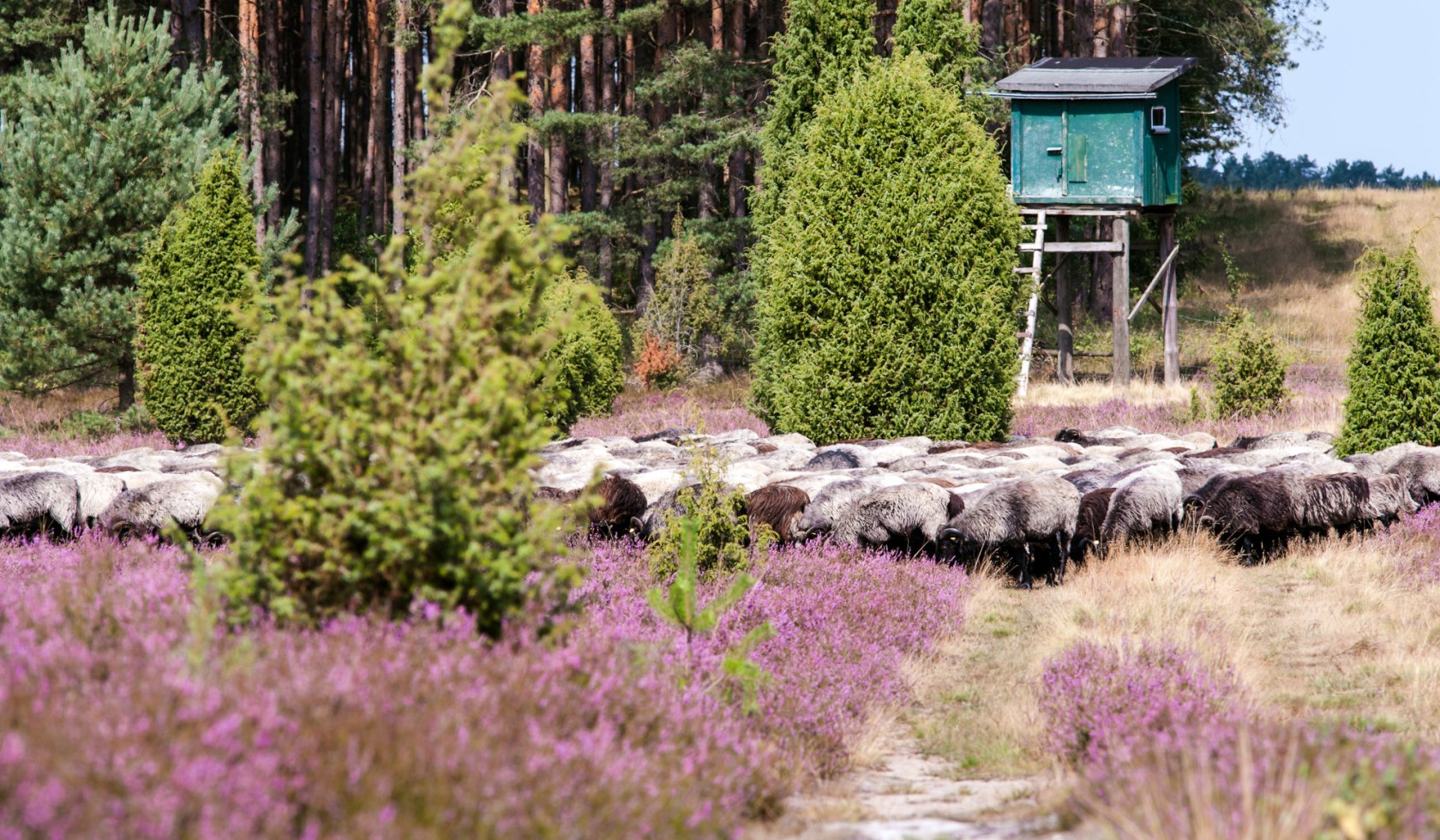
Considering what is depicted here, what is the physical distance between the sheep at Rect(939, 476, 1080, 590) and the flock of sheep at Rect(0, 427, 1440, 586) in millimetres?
12

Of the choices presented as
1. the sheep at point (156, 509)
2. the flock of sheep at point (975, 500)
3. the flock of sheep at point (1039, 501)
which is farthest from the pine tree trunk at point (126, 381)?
the flock of sheep at point (1039, 501)

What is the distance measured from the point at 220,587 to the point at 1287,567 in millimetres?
10017

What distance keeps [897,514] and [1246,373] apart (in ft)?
Result: 44.7

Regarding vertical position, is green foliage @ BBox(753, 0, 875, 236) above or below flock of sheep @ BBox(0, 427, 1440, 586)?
above

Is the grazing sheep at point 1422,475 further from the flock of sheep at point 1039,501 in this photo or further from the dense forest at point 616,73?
the dense forest at point 616,73

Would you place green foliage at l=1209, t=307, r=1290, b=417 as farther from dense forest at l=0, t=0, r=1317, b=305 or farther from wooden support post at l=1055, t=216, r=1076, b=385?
dense forest at l=0, t=0, r=1317, b=305

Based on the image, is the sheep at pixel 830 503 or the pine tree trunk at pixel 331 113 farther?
the pine tree trunk at pixel 331 113

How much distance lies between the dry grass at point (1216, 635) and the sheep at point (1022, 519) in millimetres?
376

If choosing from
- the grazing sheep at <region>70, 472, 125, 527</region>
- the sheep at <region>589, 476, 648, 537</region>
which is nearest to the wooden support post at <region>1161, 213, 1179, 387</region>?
the sheep at <region>589, 476, 648, 537</region>

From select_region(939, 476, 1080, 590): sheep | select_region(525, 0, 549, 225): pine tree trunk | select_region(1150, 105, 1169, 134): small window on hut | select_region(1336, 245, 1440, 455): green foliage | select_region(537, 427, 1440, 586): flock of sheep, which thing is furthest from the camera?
select_region(525, 0, 549, 225): pine tree trunk

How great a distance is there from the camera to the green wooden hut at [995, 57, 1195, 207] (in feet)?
88.4

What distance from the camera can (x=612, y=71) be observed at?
4047 centimetres

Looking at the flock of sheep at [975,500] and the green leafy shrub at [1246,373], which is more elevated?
the green leafy shrub at [1246,373]

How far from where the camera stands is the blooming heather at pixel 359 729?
126 inches
